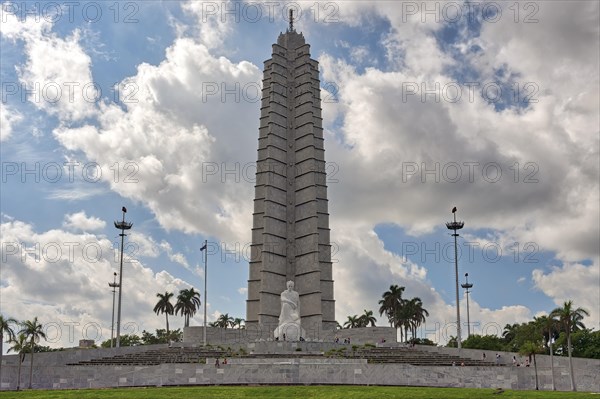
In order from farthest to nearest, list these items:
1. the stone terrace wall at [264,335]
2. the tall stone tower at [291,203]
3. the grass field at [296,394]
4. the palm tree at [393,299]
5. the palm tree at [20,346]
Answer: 1. the palm tree at [393,299]
2. the tall stone tower at [291,203]
3. the stone terrace wall at [264,335]
4. the palm tree at [20,346]
5. the grass field at [296,394]

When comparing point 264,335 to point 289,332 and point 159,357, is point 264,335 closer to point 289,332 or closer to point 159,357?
point 289,332

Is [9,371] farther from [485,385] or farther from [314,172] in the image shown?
[314,172]

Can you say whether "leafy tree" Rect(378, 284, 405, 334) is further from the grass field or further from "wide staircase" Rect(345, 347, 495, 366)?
the grass field

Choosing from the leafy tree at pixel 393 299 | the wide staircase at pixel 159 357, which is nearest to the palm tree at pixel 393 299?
the leafy tree at pixel 393 299

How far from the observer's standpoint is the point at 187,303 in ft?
286

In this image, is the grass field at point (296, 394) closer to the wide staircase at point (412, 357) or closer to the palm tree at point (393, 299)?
the wide staircase at point (412, 357)

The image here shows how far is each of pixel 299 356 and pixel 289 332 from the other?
47.1 feet

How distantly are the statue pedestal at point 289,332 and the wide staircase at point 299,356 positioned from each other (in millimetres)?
7274

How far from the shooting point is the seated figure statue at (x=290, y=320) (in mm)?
59906

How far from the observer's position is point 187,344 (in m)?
59.8

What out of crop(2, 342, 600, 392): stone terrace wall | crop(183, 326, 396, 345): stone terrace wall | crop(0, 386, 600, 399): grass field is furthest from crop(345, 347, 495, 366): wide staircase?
crop(0, 386, 600, 399): grass field

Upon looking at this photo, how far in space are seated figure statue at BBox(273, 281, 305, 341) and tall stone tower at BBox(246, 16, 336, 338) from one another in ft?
16.0

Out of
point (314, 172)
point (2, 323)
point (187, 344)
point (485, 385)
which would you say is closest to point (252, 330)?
point (187, 344)

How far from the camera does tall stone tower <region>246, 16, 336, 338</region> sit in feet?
223
